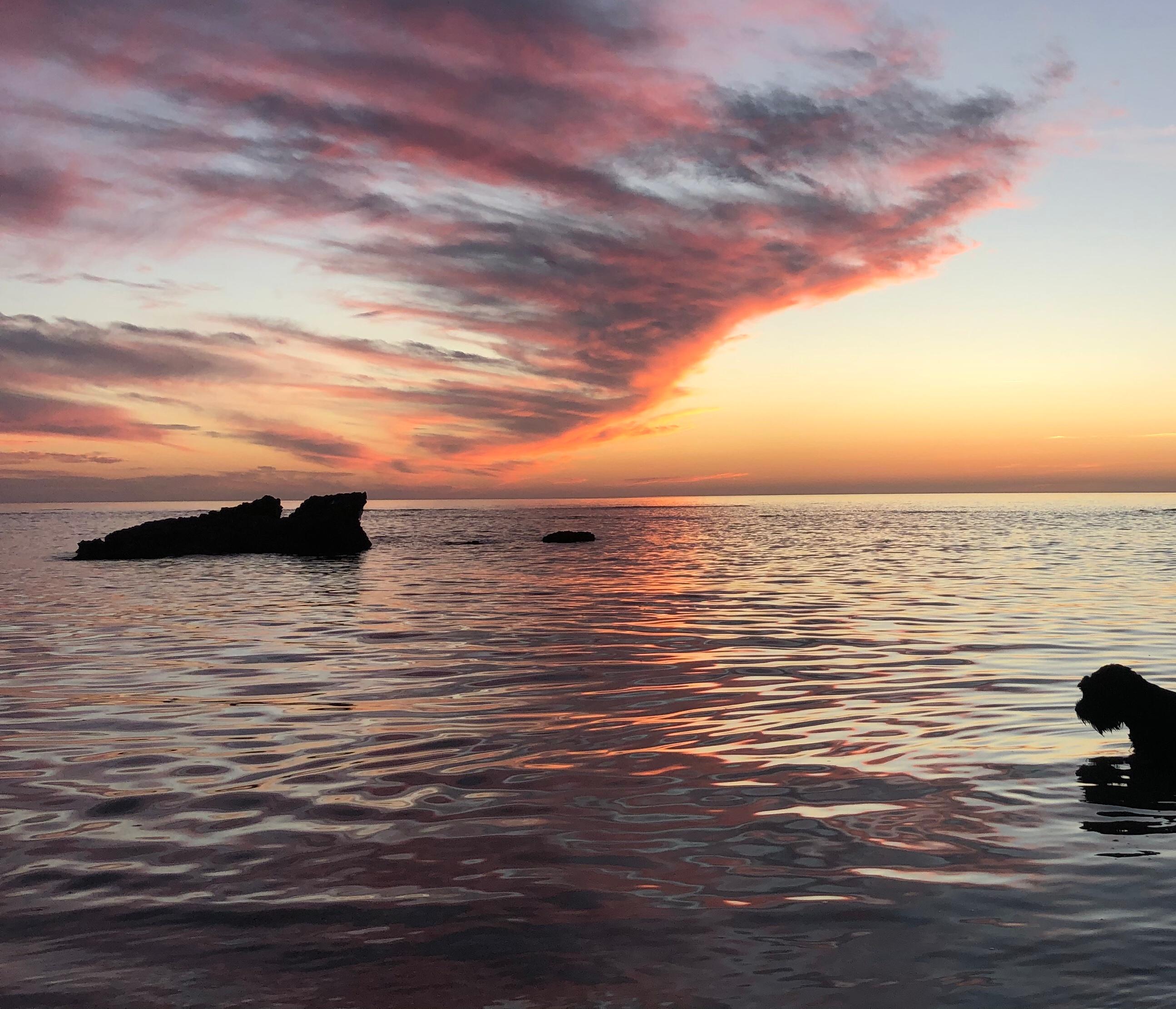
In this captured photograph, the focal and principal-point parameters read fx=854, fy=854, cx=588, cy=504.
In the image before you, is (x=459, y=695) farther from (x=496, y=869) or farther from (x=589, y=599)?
(x=589, y=599)

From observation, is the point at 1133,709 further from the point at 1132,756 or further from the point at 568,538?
the point at 568,538

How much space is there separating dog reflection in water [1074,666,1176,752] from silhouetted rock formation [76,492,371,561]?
44.8m

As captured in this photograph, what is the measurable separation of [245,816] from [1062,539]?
184ft

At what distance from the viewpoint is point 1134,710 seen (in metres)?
8.39

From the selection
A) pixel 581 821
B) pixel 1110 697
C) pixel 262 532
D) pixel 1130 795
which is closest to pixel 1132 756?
pixel 1110 697

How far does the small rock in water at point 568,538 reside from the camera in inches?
2362

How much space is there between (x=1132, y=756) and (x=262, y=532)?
48.2 metres

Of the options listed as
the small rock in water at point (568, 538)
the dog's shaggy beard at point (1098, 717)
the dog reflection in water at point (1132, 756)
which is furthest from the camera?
the small rock in water at point (568, 538)

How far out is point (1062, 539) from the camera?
52.8 m

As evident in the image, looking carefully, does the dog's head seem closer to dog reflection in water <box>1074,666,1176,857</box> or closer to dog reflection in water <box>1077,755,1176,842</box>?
dog reflection in water <box>1074,666,1176,857</box>

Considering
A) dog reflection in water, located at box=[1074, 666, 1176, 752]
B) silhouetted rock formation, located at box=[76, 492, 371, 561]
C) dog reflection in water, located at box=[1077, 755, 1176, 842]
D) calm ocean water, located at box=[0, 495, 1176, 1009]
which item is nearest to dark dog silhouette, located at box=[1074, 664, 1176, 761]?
dog reflection in water, located at box=[1074, 666, 1176, 752]

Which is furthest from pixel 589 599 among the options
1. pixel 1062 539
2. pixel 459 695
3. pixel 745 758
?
pixel 1062 539

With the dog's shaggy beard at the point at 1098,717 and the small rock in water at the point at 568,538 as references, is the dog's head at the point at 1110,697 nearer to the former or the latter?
the dog's shaggy beard at the point at 1098,717

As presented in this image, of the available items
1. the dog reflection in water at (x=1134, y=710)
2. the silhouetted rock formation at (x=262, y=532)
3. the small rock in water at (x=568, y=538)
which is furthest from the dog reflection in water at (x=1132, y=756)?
the small rock in water at (x=568, y=538)
